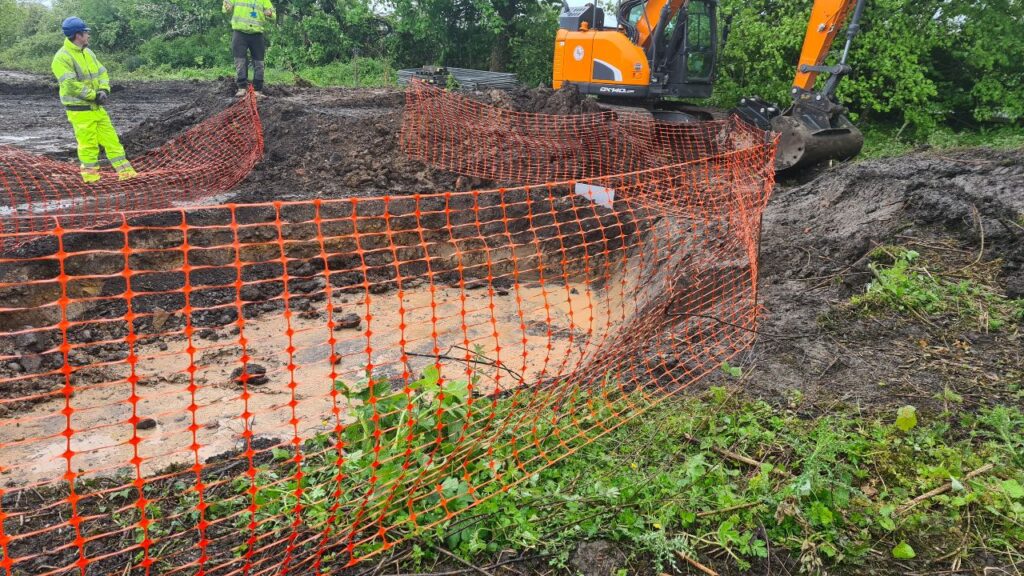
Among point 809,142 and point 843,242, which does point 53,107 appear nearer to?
point 809,142

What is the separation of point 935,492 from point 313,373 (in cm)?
416

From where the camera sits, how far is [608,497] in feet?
8.93

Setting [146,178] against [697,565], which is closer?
[697,565]

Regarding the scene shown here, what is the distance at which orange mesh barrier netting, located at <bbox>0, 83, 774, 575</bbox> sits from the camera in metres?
2.68

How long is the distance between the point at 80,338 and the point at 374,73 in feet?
50.0

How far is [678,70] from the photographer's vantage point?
9.91 meters

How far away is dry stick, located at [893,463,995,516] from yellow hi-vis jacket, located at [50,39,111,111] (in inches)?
354

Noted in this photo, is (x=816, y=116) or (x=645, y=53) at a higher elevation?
(x=645, y=53)

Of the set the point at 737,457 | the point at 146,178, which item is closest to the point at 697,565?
the point at 737,457

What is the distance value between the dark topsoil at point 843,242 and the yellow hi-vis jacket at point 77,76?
211cm

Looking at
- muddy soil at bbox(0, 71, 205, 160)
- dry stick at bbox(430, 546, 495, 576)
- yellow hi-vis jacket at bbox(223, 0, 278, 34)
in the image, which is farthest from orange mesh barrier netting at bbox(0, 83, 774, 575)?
yellow hi-vis jacket at bbox(223, 0, 278, 34)

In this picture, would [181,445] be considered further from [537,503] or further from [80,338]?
[537,503]

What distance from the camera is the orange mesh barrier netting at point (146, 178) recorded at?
22.5 feet

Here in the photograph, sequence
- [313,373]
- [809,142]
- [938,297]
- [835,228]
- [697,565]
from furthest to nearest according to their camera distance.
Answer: [809,142]
[835,228]
[313,373]
[938,297]
[697,565]
